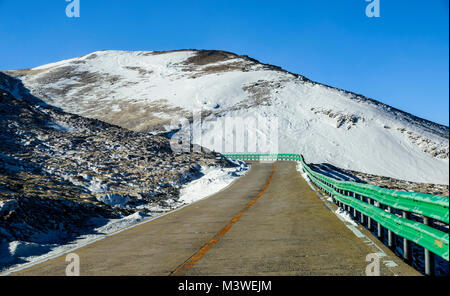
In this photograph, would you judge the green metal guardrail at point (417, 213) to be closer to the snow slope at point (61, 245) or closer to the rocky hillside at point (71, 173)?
the snow slope at point (61, 245)

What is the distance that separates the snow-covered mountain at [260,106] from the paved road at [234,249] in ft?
71.7

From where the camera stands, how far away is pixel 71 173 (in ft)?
64.8

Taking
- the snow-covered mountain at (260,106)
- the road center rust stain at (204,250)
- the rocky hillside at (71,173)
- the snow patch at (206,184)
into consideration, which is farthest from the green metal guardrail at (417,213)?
the snow-covered mountain at (260,106)

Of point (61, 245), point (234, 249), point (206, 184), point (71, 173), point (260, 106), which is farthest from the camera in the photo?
→ point (260, 106)

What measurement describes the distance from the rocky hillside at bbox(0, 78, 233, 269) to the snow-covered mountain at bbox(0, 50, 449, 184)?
69.4ft

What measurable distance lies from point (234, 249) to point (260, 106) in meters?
67.9

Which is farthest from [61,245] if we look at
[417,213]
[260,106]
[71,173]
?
[260,106]

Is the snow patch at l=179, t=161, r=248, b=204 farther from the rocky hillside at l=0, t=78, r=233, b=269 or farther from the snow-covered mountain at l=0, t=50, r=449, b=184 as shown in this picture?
the snow-covered mountain at l=0, t=50, r=449, b=184

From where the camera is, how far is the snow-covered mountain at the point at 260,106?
5478 centimetres

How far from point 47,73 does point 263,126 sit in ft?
306

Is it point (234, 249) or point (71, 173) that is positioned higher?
point (71, 173)

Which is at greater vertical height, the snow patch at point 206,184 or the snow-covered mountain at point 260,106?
the snow-covered mountain at point 260,106

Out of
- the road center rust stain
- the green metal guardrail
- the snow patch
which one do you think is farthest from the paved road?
the snow patch

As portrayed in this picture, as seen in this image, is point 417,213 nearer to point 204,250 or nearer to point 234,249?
point 234,249
